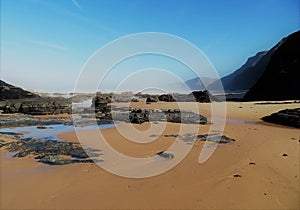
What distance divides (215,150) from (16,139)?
8672 millimetres

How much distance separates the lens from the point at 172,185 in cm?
553

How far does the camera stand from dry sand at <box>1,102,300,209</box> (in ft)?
15.2

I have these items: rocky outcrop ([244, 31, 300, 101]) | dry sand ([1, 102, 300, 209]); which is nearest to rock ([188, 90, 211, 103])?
rocky outcrop ([244, 31, 300, 101])

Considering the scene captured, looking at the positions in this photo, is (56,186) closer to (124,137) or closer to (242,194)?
(242,194)

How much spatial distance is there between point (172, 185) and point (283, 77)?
35487mm

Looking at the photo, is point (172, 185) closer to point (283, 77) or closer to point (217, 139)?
point (217, 139)

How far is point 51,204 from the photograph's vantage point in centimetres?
461

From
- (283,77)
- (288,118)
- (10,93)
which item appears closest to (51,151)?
(288,118)

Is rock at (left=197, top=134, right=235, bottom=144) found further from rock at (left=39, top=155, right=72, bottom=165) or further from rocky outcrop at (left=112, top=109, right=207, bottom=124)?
rock at (left=39, top=155, right=72, bottom=165)

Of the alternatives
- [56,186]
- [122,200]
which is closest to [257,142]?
[122,200]

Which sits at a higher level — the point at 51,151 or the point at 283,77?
the point at 283,77

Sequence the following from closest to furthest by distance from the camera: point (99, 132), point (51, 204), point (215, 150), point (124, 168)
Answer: point (51, 204) < point (124, 168) < point (215, 150) < point (99, 132)

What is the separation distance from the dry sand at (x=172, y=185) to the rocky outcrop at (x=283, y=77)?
1124 inches

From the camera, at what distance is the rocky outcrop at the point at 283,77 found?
3250 centimetres
